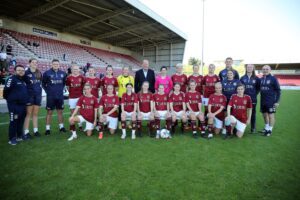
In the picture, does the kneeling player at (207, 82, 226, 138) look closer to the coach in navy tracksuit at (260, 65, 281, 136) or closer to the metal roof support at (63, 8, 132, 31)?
the coach in navy tracksuit at (260, 65, 281, 136)

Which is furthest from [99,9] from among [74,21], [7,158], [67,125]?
[7,158]

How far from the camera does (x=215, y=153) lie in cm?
417

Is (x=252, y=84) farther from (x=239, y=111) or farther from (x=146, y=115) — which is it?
(x=146, y=115)

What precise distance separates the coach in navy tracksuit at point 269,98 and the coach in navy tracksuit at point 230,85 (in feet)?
2.53

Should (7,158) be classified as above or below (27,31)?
below

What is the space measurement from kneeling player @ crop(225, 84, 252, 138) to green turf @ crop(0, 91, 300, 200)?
41 cm

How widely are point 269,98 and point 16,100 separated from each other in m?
6.49

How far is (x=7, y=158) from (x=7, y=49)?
50.0ft

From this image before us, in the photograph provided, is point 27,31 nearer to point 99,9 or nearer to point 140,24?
point 99,9

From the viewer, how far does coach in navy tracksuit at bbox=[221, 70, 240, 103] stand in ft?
19.6

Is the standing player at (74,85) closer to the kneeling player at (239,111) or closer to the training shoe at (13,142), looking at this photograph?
the training shoe at (13,142)

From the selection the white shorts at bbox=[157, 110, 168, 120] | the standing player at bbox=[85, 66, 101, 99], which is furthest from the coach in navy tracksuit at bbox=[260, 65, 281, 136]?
the standing player at bbox=[85, 66, 101, 99]

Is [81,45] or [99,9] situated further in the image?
[81,45]

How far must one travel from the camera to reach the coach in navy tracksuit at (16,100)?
466cm
